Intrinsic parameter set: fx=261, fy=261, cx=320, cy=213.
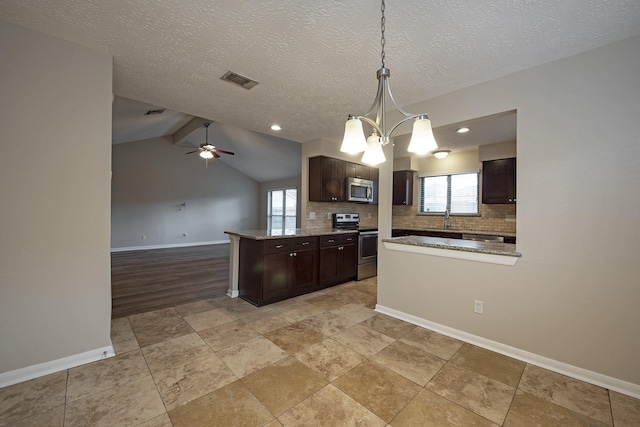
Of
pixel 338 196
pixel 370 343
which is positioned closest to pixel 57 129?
pixel 370 343

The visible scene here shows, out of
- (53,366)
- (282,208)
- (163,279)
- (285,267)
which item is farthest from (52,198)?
(282,208)

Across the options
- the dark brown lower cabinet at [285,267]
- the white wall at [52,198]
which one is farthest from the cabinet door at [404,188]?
the white wall at [52,198]

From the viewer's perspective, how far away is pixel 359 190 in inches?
206

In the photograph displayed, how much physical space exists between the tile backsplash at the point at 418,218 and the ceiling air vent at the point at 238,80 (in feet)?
8.38

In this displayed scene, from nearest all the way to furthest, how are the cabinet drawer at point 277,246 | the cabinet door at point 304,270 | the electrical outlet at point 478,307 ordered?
1. the electrical outlet at point 478,307
2. the cabinet drawer at point 277,246
3. the cabinet door at point 304,270

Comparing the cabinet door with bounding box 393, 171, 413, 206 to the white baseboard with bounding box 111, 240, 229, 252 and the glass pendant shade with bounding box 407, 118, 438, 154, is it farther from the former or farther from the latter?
the white baseboard with bounding box 111, 240, 229, 252

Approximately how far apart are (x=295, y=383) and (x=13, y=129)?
8.86 ft

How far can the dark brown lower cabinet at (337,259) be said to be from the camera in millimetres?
4074

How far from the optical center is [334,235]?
4219 millimetres

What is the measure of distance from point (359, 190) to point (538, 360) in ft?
12.0

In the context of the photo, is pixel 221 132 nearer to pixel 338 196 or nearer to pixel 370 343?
pixel 338 196

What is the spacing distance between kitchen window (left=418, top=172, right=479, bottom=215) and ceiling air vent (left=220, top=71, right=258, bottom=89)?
4.32m

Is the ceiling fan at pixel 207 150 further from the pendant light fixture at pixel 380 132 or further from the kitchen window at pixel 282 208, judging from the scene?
the pendant light fixture at pixel 380 132

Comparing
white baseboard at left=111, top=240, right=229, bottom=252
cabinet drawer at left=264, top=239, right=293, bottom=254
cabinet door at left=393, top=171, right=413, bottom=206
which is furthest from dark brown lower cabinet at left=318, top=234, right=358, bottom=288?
white baseboard at left=111, top=240, right=229, bottom=252
